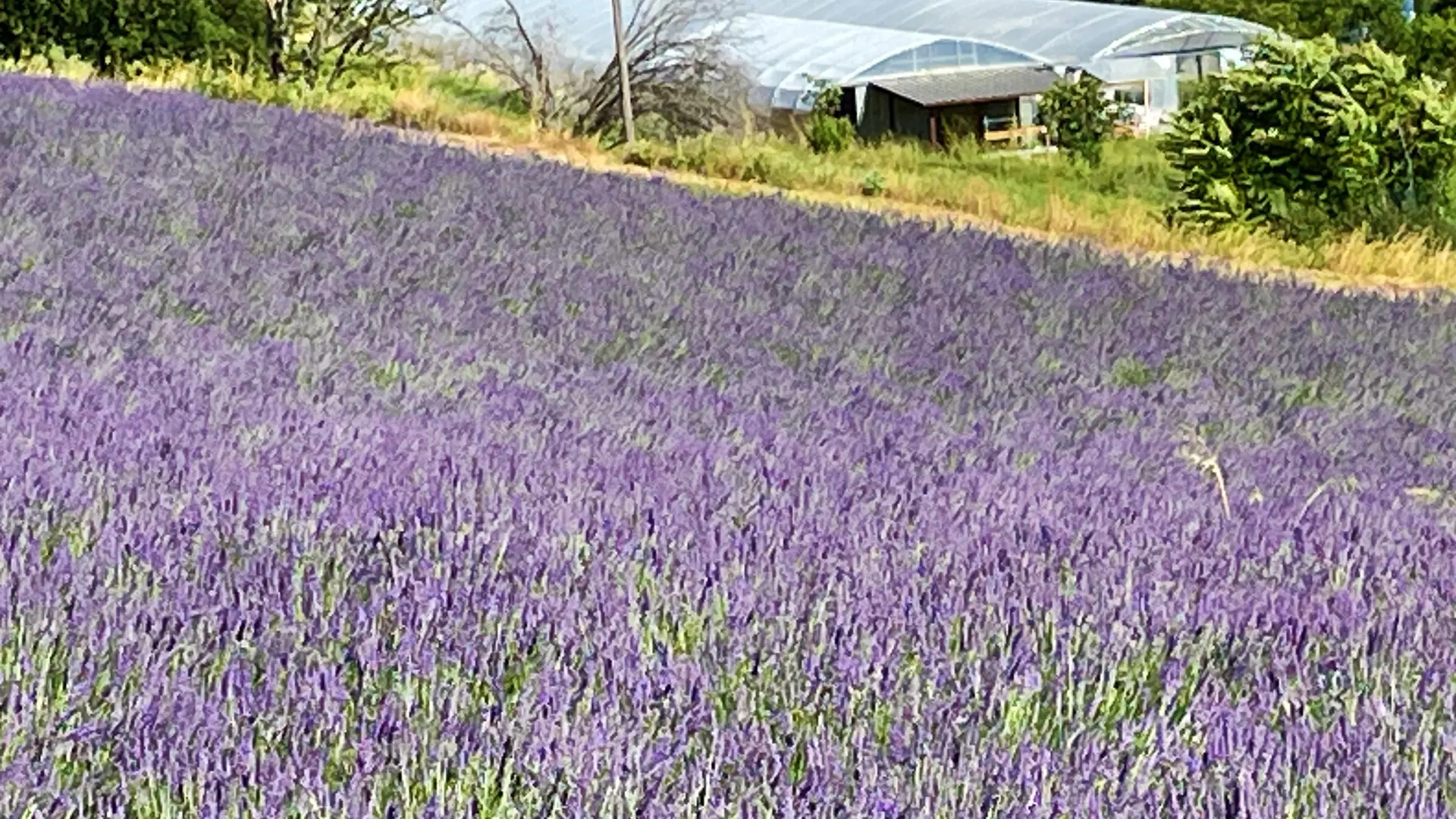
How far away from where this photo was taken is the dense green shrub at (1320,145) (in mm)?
17891

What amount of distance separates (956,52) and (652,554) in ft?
121

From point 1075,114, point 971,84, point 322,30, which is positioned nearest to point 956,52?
point 971,84

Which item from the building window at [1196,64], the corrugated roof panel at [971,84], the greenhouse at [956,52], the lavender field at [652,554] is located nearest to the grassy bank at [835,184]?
the lavender field at [652,554]

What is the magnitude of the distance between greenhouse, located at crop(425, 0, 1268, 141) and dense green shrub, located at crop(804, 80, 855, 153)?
1.45 ft

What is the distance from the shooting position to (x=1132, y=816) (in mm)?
1739

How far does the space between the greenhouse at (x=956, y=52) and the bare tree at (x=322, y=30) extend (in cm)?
1379

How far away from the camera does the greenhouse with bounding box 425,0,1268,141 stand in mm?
37000

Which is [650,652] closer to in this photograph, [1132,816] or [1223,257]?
[1132,816]

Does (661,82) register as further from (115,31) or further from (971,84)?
(971,84)

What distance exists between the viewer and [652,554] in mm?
2730

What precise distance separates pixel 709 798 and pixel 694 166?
15436mm

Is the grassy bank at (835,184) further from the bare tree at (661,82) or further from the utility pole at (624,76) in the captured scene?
the bare tree at (661,82)

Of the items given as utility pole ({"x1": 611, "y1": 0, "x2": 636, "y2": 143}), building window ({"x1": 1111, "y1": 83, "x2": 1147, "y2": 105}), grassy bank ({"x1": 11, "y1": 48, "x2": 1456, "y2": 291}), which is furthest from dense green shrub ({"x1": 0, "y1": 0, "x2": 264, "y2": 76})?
building window ({"x1": 1111, "y1": 83, "x2": 1147, "y2": 105})

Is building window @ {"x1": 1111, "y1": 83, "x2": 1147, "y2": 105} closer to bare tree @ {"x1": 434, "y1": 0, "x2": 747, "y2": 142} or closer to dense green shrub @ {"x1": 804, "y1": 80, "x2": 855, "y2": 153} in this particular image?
dense green shrub @ {"x1": 804, "y1": 80, "x2": 855, "y2": 153}
